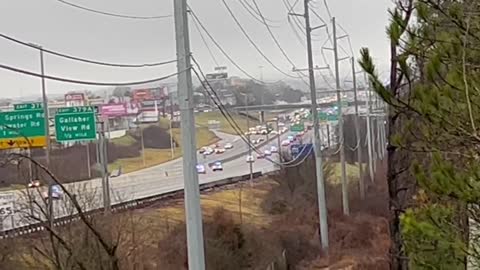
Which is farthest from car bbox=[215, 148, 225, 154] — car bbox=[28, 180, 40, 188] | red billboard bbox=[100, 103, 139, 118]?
car bbox=[28, 180, 40, 188]

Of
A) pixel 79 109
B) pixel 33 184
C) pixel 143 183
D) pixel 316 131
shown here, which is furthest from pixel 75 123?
pixel 143 183

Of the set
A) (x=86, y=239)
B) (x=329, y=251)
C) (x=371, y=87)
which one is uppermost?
(x=371, y=87)

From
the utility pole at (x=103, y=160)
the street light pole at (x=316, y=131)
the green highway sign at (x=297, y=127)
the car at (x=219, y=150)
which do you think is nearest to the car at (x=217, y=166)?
the car at (x=219, y=150)

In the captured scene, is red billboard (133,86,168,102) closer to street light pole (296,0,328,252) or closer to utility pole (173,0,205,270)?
street light pole (296,0,328,252)

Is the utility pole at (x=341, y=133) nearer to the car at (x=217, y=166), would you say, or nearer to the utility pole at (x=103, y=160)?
the car at (x=217, y=166)

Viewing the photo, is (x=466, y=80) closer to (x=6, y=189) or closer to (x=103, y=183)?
(x=6, y=189)

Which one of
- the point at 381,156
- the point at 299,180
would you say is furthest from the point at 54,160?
the point at 381,156

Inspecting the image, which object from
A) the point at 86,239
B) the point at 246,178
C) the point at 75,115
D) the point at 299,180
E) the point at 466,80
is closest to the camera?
the point at 466,80

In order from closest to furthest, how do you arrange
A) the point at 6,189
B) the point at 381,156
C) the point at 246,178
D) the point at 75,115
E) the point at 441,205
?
the point at 441,205
the point at 6,189
the point at 75,115
the point at 246,178
the point at 381,156
